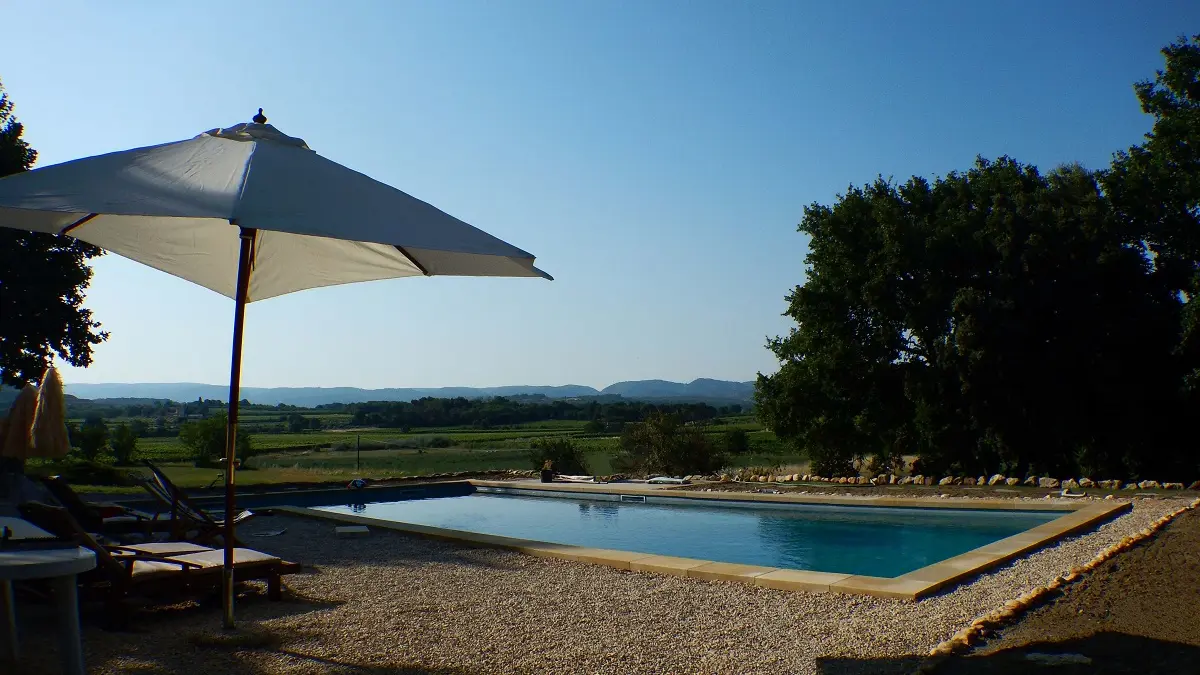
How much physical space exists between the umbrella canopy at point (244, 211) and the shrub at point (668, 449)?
14.1 metres

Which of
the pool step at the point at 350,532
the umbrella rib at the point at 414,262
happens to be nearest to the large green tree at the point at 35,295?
the pool step at the point at 350,532

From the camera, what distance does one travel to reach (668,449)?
18.9m

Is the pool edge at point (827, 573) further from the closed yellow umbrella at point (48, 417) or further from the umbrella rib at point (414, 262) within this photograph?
the closed yellow umbrella at point (48, 417)

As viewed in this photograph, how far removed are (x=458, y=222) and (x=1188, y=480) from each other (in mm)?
16532

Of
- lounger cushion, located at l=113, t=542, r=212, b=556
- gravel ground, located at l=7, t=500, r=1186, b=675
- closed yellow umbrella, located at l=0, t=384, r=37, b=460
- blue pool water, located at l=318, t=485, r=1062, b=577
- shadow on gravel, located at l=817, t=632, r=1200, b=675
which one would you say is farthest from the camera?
blue pool water, located at l=318, t=485, r=1062, b=577

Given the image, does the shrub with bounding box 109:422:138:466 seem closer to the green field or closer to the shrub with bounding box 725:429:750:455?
the green field

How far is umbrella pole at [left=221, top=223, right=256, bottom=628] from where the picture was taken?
4234 millimetres

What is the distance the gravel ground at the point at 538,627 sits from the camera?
3.90 metres

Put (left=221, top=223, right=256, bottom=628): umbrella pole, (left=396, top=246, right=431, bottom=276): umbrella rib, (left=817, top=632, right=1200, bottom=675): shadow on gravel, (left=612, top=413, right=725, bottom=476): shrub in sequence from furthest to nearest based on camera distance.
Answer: (left=612, top=413, right=725, bottom=476): shrub < (left=396, top=246, right=431, bottom=276): umbrella rib < (left=221, top=223, right=256, bottom=628): umbrella pole < (left=817, top=632, right=1200, bottom=675): shadow on gravel

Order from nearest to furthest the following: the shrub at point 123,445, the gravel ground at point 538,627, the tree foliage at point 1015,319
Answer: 1. the gravel ground at point 538,627
2. the tree foliage at point 1015,319
3. the shrub at point 123,445

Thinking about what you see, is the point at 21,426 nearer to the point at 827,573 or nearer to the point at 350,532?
the point at 350,532

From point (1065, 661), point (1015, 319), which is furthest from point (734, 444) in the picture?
point (1065, 661)

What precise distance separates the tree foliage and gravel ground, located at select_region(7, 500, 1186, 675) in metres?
10.7

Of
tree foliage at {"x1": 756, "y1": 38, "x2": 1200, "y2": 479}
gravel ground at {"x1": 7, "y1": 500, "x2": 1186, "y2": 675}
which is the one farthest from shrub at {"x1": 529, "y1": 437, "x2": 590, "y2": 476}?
gravel ground at {"x1": 7, "y1": 500, "x2": 1186, "y2": 675}
